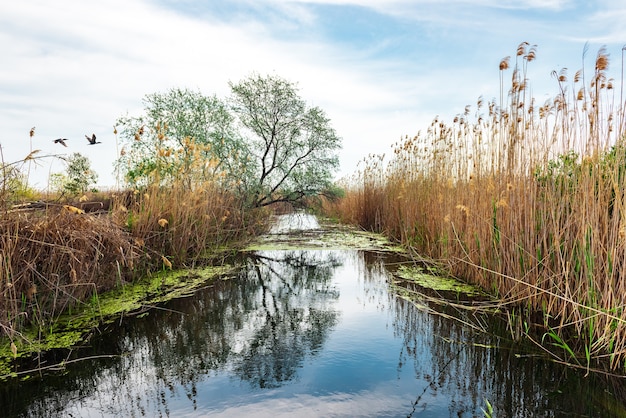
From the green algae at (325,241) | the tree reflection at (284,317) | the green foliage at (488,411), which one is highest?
the green algae at (325,241)

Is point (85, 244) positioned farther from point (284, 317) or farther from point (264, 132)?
point (264, 132)

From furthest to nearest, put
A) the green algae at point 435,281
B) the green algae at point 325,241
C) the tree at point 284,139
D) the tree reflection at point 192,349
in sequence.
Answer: the tree at point 284,139, the green algae at point 325,241, the green algae at point 435,281, the tree reflection at point 192,349

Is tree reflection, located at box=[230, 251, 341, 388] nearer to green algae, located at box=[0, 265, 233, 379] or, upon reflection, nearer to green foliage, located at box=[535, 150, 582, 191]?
green algae, located at box=[0, 265, 233, 379]

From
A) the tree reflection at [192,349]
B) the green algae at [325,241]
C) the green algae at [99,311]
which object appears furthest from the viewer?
the green algae at [325,241]

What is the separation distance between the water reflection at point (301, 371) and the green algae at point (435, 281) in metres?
0.68

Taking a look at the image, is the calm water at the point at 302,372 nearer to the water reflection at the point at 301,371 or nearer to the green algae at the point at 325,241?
the water reflection at the point at 301,371

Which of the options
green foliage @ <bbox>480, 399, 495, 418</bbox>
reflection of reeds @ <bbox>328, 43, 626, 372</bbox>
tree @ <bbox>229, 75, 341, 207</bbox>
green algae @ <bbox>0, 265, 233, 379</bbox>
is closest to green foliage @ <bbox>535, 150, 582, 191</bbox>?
reflection of reeds @ <bbox>328, 43, 626, 372</bbox>

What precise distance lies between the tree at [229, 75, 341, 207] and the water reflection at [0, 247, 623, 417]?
21.5 feet

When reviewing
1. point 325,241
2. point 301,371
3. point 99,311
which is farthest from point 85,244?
point 325,241

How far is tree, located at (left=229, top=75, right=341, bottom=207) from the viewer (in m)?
9.65

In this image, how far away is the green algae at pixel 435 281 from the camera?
3.92 m

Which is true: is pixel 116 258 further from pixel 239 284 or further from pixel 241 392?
pixel 241 392

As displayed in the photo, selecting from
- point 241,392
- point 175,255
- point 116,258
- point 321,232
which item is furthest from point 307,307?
point 321,232

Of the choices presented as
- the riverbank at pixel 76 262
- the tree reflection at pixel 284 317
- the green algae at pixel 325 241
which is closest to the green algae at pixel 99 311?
the riverbank at pixel 76 262
